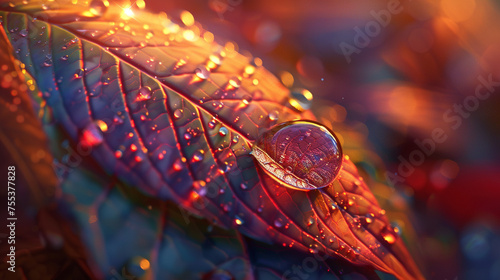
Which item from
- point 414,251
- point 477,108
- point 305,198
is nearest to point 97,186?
point 305,198

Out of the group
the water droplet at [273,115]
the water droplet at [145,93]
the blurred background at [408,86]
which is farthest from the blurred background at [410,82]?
the water droplet at [145,93]

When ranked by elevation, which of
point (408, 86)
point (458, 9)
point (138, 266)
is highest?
point (458, 9)

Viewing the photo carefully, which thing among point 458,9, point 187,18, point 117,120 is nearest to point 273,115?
point 117,120

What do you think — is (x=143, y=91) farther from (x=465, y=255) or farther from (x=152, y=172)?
(x=465, y=255)

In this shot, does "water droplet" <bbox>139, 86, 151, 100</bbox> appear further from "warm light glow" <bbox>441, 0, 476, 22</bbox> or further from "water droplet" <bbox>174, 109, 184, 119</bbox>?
"warm light glow" <bbox>441, 0, 476, 22</bbox>

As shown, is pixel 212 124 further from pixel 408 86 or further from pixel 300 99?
pixel 408 86

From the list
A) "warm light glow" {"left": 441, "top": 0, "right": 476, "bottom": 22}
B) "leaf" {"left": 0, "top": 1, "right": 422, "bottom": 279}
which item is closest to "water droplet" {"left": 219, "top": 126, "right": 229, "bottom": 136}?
"leaf" {"left": 0, "top": 1, "right": 422, "bottom": 279}
